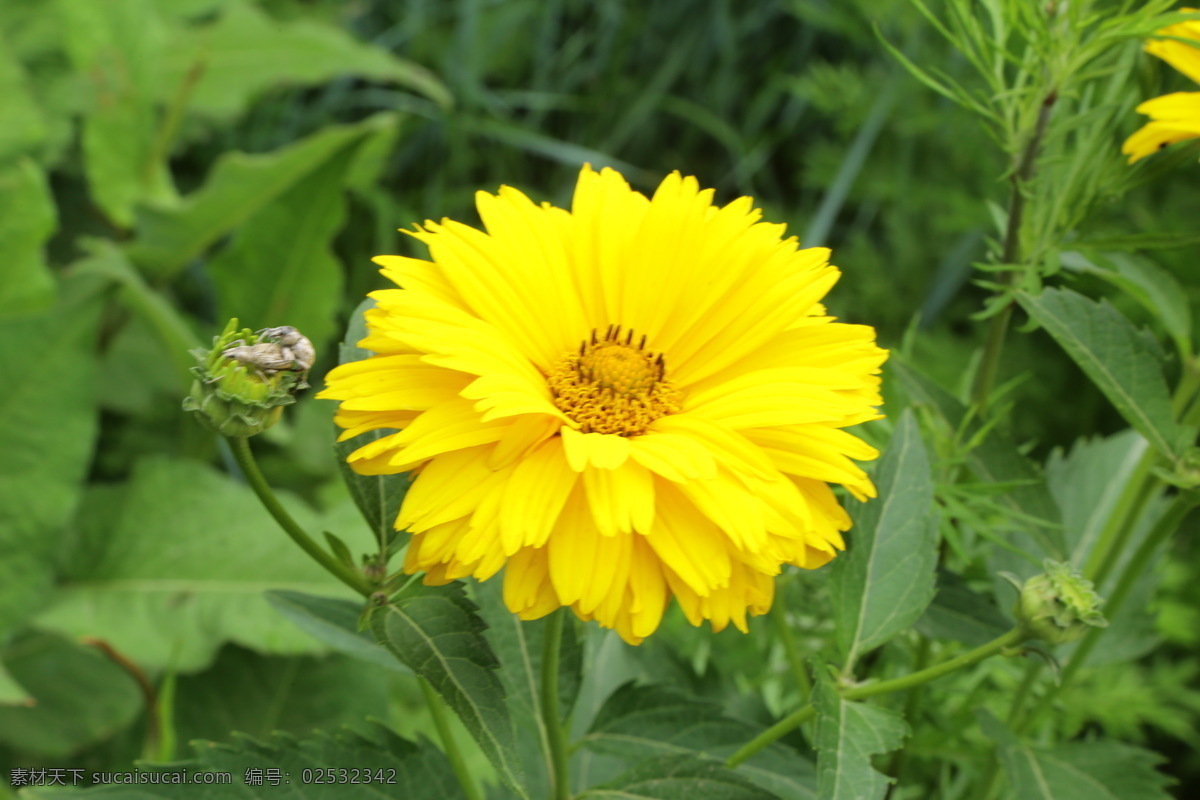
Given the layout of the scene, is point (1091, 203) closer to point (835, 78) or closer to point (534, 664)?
point (534, 664)

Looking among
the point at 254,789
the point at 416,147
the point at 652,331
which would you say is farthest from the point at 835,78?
the point at 254,789

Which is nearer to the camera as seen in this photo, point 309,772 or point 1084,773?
point 309,772

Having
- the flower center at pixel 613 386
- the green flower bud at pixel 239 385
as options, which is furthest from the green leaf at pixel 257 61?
the green flower bud at pixel 239 385

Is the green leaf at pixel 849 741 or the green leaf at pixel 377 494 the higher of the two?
the green leaf at pixel 377 494

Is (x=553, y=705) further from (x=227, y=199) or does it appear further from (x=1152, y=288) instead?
(x=227, y=199)

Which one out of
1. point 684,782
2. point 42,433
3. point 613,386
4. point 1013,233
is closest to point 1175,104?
point 1013,233

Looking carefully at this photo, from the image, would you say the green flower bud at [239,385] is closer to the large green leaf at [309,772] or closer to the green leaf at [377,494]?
the green leaf at [377,494]

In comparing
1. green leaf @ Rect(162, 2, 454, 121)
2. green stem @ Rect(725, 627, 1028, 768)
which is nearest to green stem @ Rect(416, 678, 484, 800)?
green stem @ Rect(725, 627, 1028, 768)
